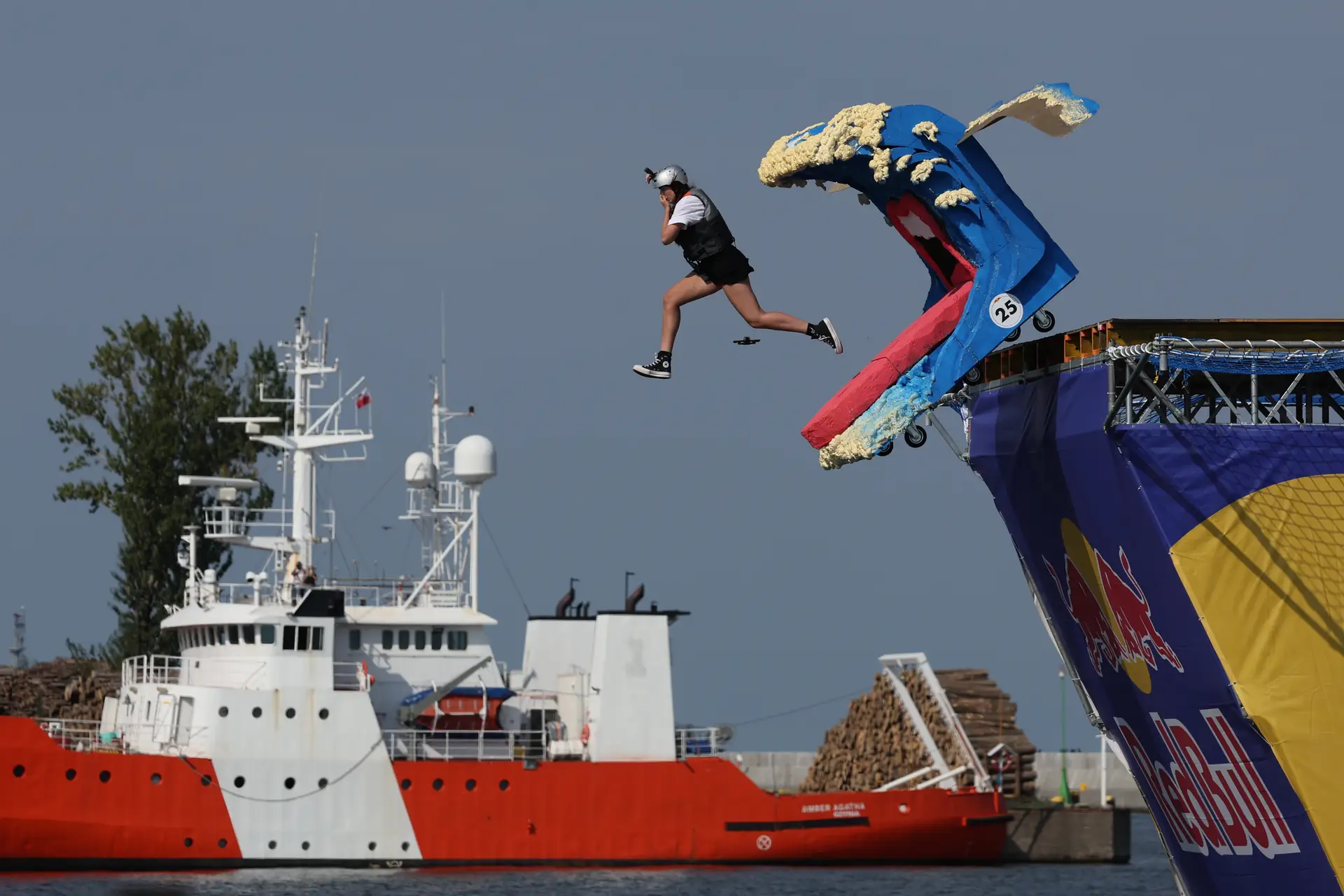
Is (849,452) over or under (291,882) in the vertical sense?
over

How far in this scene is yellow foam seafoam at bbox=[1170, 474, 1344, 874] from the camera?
1784cm

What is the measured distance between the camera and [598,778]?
3556 cm

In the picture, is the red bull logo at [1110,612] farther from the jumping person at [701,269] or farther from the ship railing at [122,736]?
the ship railing at [122,736]

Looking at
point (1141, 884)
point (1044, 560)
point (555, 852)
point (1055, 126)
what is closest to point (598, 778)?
point (555, 852)

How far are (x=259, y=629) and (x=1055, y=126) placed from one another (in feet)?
71.8

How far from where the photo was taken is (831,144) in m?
16.5

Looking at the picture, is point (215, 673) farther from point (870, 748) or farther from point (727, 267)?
point (727, 267)

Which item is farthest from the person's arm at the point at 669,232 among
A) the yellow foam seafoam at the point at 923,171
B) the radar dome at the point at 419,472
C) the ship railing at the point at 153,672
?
the radar dome at the point at 419,472

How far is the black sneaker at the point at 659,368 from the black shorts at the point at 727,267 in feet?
2.13

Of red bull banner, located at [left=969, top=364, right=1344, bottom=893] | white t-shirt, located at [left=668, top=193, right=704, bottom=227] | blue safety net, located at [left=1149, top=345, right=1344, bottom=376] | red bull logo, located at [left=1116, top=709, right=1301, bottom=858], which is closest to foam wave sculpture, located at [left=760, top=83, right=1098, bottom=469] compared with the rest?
blue safety net, located at [left=1149, top=345, right=1344, bottom=376]

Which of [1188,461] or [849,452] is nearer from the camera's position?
[849,452]

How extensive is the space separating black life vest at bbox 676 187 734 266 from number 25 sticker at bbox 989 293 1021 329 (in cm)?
347

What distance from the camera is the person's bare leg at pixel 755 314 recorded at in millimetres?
14312

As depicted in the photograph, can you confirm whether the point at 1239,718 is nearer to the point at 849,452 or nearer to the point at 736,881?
the point at 849,452
